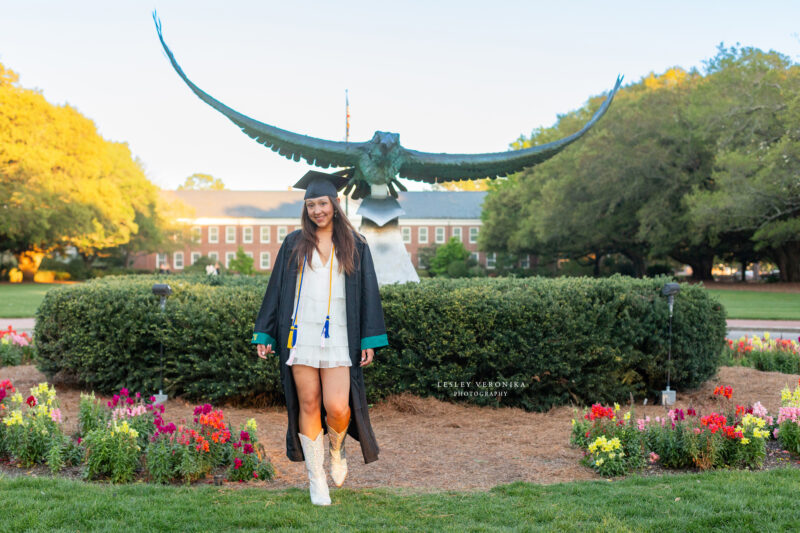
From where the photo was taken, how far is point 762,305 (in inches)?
868

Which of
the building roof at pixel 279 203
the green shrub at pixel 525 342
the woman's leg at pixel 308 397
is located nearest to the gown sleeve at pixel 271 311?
the woman's leg at pixel 308 397

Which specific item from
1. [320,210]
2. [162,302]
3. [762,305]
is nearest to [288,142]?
[162,302]

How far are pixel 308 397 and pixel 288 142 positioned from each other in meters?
3.98

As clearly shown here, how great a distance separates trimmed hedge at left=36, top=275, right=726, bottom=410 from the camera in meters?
6.19

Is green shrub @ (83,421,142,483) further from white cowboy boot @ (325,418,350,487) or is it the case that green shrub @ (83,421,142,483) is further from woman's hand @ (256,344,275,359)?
white cowboy boot @ (325,418,350,487)

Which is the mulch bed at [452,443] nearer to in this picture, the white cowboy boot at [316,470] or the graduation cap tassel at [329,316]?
the white cowboy boot at [316,470]

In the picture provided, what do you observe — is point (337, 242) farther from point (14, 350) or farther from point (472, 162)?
point (14, 350)

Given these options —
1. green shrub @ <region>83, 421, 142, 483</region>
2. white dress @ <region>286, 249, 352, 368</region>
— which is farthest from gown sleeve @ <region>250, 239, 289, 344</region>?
green shrub @ <region>83, 421, 142, 483</region>

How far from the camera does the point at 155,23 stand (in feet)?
20.7

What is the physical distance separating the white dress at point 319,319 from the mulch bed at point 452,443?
Result: 97cm

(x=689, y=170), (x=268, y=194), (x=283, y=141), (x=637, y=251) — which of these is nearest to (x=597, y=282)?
(x=283, y=141)

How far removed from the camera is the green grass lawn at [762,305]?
1753cm

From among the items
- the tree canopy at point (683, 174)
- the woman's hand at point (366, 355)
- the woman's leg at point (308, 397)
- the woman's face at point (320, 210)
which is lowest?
the woman's leg at point (308, 397)

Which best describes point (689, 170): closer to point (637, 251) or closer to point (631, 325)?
point (637, 251)
